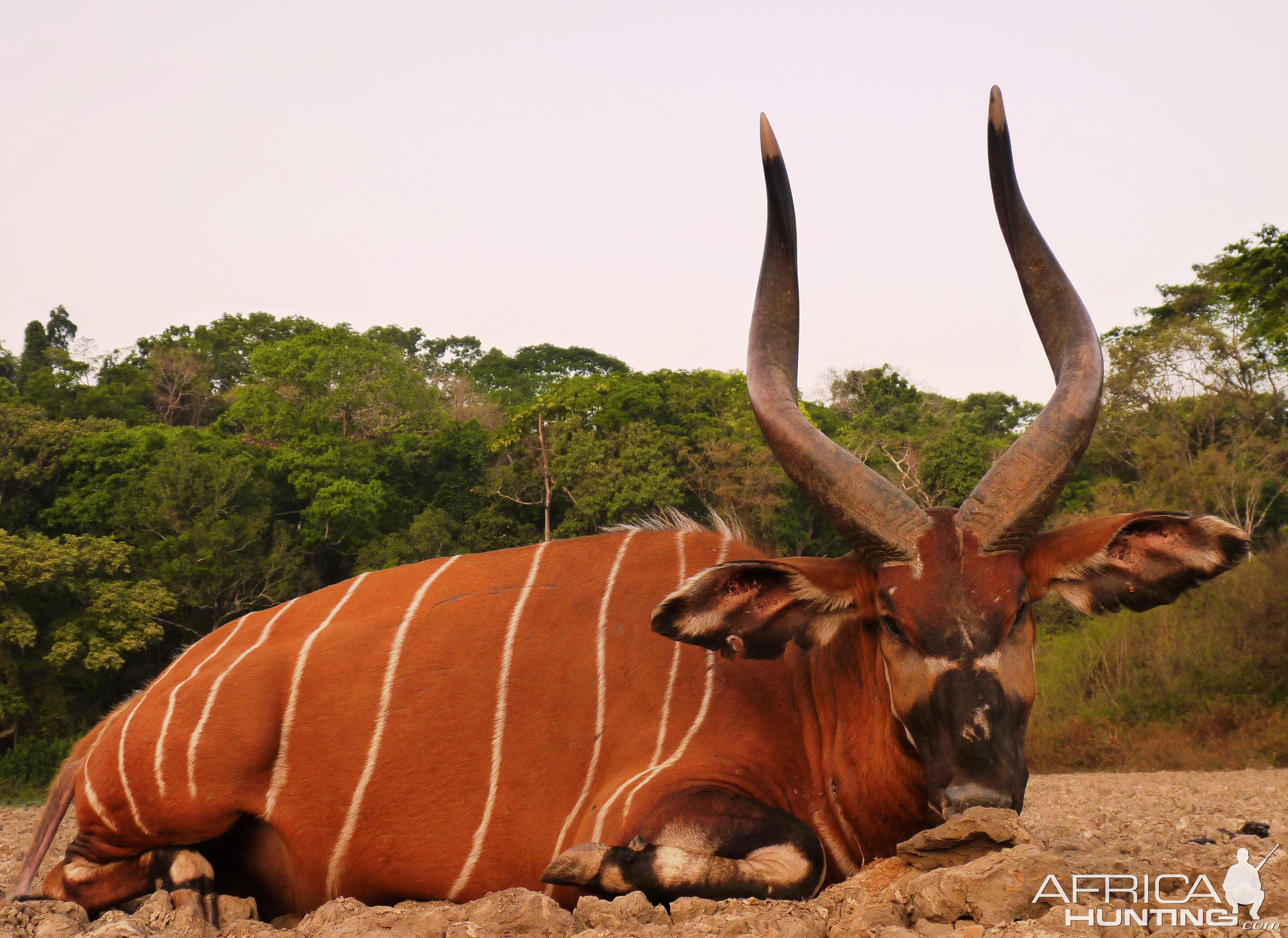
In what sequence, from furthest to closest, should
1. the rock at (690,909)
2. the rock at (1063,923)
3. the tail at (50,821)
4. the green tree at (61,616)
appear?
1. the green tree at (61,616)
2. the tail at (50,821)
3. the rock at (690,909)
4. the rock at (1063,923)

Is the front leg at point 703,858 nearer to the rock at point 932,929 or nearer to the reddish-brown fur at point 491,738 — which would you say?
the reddish-brown fur at point 491,738

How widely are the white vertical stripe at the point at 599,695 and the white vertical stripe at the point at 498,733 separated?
12.2 inches

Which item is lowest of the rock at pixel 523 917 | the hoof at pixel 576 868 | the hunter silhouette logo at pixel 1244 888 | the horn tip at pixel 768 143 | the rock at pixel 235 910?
the rock at pixel 235 910

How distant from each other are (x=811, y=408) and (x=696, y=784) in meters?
47.4

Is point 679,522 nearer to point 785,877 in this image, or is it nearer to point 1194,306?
point 785,877

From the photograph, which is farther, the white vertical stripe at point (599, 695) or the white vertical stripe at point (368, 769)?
the white vertical stripe at point (368, 769)

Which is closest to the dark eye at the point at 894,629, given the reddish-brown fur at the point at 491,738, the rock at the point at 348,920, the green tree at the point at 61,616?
the reddish-brown fur at the point at 491,738

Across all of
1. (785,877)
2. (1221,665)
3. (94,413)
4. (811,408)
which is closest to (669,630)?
(785,877)

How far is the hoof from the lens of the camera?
3.39 metres

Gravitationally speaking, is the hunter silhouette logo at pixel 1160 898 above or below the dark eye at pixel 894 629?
below

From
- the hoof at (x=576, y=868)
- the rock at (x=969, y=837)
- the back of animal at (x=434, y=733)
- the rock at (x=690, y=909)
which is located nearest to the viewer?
the rock at (x=969, y=837)

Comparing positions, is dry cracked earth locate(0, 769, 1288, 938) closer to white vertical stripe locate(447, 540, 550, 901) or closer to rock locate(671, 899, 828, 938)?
rock locate(671, 899, 828, 938)

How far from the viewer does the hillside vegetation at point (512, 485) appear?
19969 mm

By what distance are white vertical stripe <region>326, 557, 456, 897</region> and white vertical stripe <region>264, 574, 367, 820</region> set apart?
320 mm
